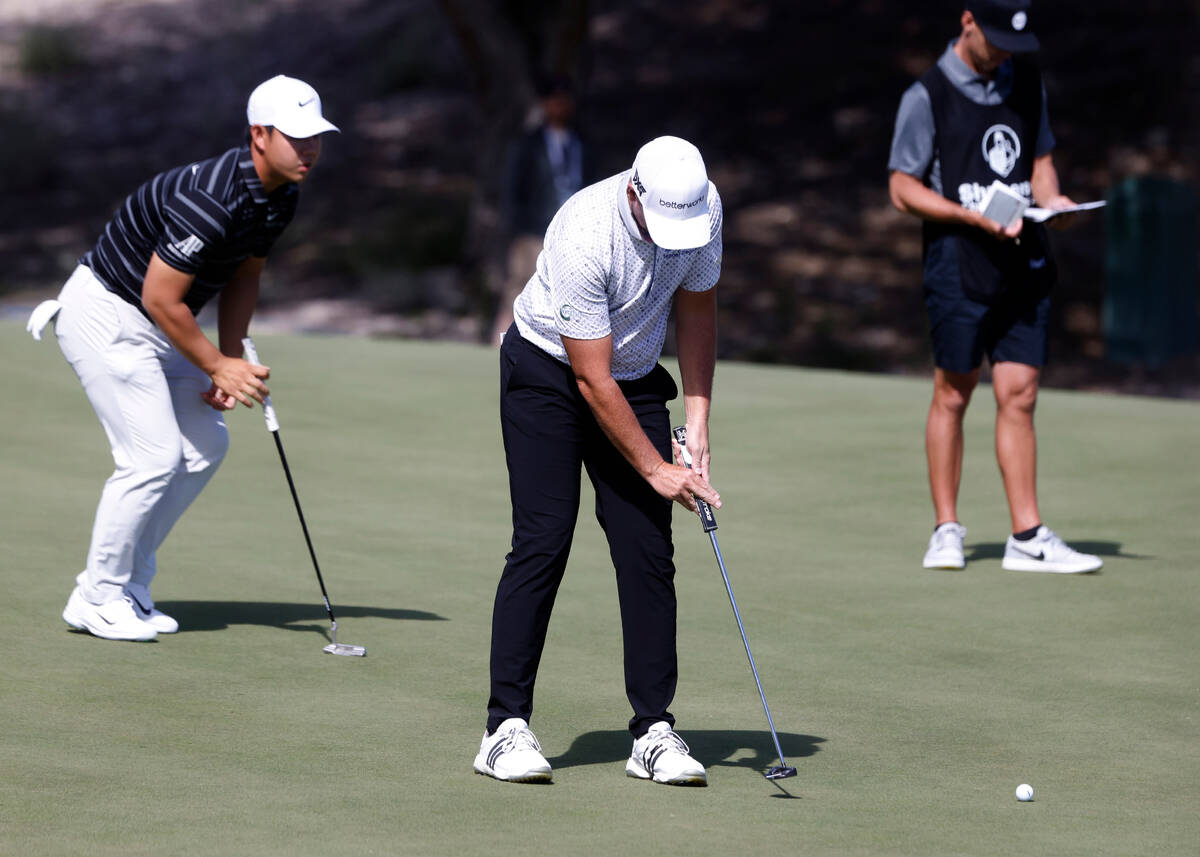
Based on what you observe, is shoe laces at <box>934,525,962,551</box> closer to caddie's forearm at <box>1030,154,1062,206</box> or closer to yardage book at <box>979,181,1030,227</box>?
yardage book at <box>979,181,1030,227</box>

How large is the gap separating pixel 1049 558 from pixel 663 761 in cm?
358

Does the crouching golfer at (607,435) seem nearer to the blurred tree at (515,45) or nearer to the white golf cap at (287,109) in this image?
the white golf cap at (287,109)

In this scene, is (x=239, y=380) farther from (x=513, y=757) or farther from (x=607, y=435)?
(x=513, y=757)

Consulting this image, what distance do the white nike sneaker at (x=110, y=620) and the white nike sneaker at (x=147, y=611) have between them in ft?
0.19

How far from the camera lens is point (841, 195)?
77.2ft

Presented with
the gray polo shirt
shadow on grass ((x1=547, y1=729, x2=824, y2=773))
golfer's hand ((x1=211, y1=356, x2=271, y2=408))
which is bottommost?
shadow on grass ((x1=547, y1=729, x2=824, y2=773))

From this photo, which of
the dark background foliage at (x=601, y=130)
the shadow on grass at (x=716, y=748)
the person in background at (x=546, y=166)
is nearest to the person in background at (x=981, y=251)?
the shadow on grass at (x=716, y=748)

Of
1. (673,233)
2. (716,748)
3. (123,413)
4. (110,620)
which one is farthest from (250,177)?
(716,748)

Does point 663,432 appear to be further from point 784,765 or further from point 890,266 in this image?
point 890,266

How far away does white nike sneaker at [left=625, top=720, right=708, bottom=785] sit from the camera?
192 inches

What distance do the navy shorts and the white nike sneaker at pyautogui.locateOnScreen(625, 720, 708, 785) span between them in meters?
3.46

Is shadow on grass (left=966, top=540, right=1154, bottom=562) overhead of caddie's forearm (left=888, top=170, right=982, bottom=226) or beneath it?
beneath

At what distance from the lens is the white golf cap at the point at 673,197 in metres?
4.63

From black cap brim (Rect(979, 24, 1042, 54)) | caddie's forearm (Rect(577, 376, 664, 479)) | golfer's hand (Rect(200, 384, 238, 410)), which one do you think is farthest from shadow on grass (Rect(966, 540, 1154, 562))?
caddie's forearm (Rect(577, 376, 664, 479))
